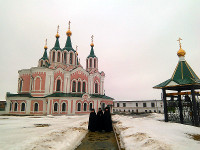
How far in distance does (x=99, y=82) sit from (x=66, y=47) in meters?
12.8

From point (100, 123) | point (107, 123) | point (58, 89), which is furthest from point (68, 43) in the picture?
point (107, 123)

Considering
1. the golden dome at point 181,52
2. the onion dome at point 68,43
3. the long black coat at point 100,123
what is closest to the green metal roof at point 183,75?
the golden dome at point 181,52

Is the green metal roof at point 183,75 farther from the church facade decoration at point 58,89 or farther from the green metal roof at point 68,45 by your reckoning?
the green metal roof at point 68,45

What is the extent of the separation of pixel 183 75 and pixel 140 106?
4056cm

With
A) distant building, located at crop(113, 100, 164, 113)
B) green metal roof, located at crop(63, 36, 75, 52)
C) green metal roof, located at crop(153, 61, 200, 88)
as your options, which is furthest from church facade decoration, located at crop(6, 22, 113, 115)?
distant building, located at crop(113, 100, 164, 113)

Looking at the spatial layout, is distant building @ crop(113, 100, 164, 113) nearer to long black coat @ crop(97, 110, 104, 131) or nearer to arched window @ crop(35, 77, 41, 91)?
arched window @ crop(35, 77, 41, 91)

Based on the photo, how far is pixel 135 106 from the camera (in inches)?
2008

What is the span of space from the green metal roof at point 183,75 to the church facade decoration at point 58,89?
18.5 metres

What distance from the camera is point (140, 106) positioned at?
1983 inches

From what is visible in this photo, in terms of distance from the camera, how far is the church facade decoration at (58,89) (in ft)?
86.0

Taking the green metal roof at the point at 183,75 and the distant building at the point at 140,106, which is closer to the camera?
the green metal roof at the point at 183,75

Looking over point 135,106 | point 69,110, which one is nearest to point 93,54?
point 69,110

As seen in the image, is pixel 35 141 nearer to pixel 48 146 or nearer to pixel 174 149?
pixel 48 146

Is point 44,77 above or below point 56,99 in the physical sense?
above
